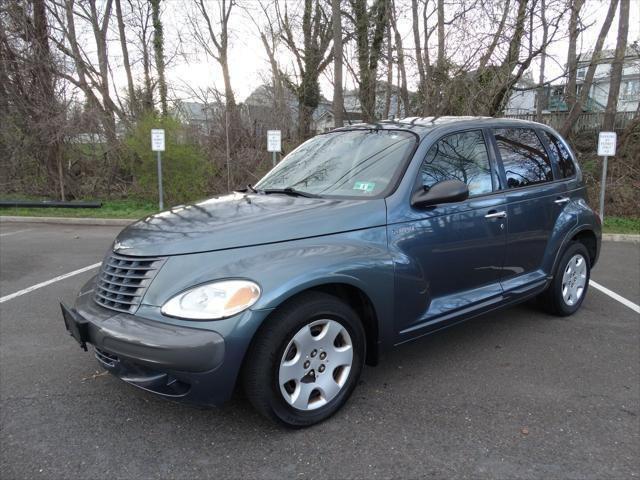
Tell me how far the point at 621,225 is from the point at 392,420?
986 cm

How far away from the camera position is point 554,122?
1501 centimetres

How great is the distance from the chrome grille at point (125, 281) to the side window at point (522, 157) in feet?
8.91

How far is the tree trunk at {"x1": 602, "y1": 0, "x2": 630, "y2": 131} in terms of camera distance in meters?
12.4

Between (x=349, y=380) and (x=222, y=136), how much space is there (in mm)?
13449

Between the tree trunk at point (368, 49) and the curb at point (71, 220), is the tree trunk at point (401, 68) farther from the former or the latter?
the curb at point (71, 220)

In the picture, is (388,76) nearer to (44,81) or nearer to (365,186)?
(44,81)

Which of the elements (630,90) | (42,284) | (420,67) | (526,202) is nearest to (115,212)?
(42,284)

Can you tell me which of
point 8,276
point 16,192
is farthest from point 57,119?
point 8,276

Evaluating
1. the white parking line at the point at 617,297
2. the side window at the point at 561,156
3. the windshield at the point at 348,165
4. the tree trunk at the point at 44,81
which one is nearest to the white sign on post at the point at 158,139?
the tree trunk at the point at 44,81

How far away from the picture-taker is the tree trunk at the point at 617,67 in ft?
40.7

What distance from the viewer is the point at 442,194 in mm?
3041

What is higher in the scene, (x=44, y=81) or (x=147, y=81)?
(x=147, y=81)

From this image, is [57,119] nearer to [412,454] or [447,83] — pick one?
[447,83]

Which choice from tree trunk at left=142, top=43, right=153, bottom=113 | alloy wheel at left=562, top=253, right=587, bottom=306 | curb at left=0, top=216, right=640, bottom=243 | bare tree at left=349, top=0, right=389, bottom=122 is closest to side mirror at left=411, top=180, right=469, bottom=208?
alloy wheel at left=562, top=253, right=587, bottom=306
